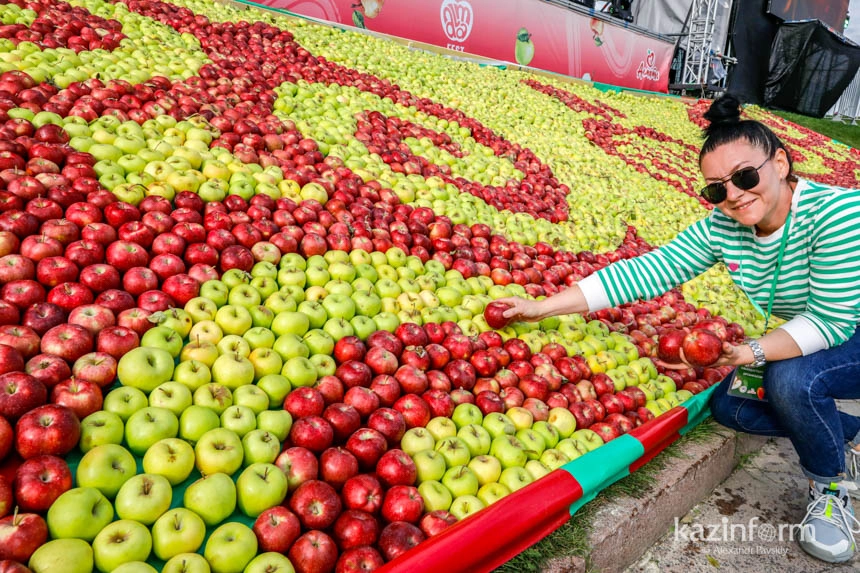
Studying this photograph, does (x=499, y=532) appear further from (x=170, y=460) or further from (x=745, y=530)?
(x=745, y=530)

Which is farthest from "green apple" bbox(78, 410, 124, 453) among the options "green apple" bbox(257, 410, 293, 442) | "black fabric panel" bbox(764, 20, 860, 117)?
"black fabric panel" bbox(764, 20, 860, 117)

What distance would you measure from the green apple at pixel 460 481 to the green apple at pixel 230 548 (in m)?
0.81

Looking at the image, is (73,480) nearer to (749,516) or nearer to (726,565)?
(726,565)

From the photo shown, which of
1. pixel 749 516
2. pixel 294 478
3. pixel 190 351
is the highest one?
pixel 190 351

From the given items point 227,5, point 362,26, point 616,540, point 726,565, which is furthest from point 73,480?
point 362,26

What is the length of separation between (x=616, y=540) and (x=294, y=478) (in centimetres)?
155

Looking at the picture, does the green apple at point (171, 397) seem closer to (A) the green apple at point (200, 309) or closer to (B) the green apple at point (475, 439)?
(A) the green apple at point (200, 309)

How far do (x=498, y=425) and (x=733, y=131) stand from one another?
1.81m

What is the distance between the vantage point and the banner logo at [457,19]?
1039 centimetres

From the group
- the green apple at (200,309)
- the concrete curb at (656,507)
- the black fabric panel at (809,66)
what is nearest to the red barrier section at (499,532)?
the concrete curb at (656,507)

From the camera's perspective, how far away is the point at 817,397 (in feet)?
8.23

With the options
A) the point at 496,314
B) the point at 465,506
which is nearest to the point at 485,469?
the point at 465,506

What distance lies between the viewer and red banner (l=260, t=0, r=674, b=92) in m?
9.25

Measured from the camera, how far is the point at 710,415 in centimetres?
333
